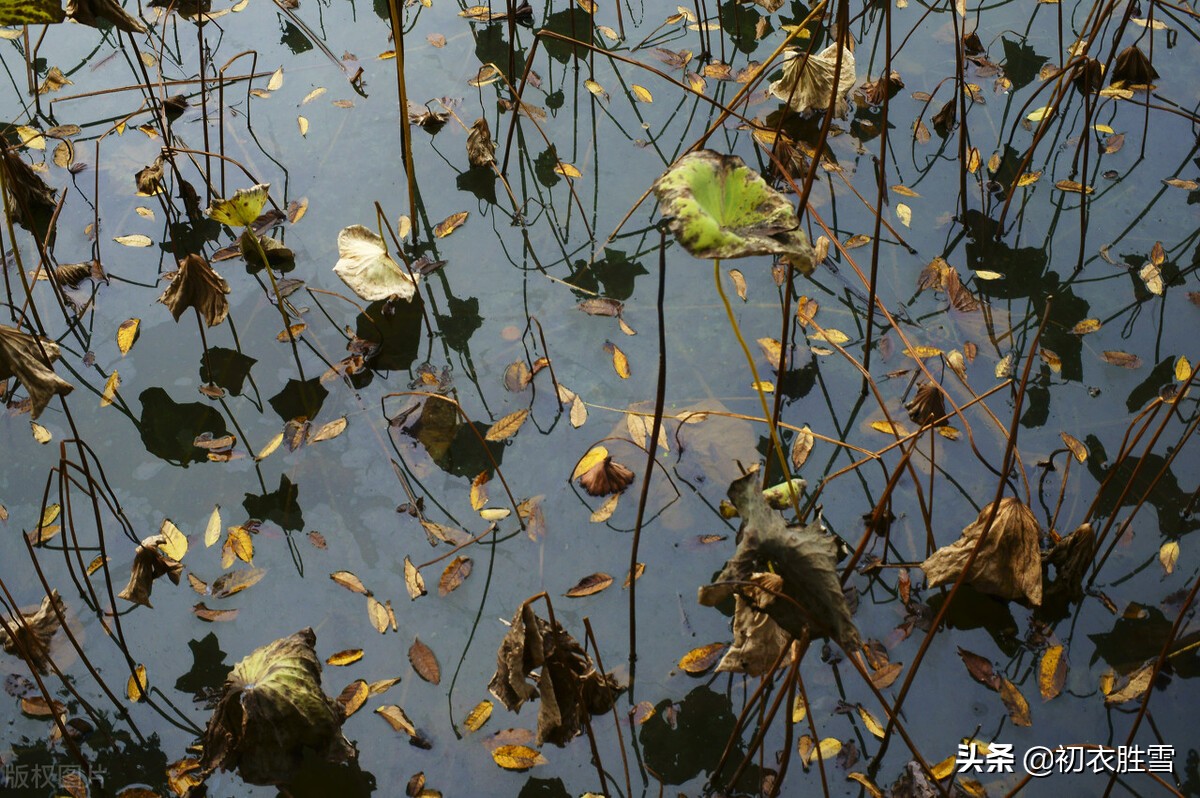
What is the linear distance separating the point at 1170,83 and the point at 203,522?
2814mm

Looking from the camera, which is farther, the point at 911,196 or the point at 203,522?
the point at 911,196

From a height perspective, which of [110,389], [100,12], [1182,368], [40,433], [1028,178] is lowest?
[40,433]

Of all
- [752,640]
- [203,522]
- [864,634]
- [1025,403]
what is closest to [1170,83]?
[1025,403]

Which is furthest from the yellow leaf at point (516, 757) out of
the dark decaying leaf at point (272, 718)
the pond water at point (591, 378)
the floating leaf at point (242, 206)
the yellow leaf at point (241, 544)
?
the floating leaf at point (242, 206)

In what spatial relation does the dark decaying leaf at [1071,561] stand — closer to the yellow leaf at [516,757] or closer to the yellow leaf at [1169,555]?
the yellow leaf at [1169,555]

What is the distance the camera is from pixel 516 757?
162 cm

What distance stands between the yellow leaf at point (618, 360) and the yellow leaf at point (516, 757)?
0.84 meters

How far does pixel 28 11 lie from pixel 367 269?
738mm

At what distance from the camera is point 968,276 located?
7.56ft

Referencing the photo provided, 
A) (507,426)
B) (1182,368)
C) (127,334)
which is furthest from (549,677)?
(1182,368)

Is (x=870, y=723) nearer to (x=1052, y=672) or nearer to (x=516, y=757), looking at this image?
(x=1052, y=672)

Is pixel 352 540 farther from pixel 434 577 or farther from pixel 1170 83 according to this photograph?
pixel 1170 83

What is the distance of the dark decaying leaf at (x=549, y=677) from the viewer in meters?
1.37

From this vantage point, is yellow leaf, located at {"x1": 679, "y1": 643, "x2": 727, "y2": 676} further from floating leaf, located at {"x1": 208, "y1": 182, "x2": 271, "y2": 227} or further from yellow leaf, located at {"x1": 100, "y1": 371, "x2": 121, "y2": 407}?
yellow leaf, located at {"x1": 100, "y1": 371, "x2": 121, "y2": 407}
